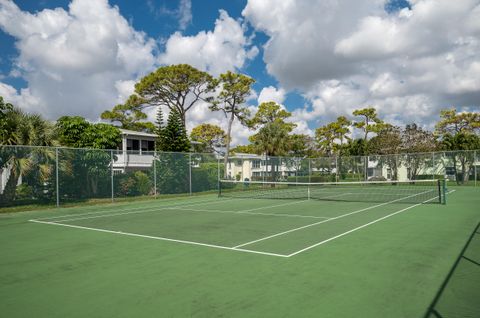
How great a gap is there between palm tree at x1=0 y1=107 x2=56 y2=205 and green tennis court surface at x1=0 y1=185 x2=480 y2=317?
18.1 feet

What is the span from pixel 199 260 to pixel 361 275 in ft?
10.2

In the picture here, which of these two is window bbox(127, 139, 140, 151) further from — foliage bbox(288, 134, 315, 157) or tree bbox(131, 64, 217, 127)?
foliage bbox(288, 134, 315, 157)

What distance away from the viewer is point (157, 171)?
24453mm

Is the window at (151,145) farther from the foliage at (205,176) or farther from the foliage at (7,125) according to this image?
the foliage at (7,125)

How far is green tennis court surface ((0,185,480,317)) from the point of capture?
5.02 meters

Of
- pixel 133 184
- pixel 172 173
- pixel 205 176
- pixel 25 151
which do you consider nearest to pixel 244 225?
pixel 25 151

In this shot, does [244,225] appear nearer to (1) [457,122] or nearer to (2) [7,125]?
(2) [7,125]

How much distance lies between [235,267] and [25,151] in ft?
49.4

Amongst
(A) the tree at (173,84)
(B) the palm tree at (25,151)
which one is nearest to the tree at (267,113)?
(A) the tree at (173,84)

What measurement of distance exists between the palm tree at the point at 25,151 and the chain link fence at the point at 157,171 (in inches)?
1.7

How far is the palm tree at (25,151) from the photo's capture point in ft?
56.7

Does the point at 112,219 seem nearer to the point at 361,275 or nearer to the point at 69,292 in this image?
the point at 69,292

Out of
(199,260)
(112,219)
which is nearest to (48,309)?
(199,260)

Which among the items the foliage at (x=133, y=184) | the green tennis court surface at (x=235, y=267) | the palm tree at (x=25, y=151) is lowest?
the green tennis court surface at (x=235, y=267)
